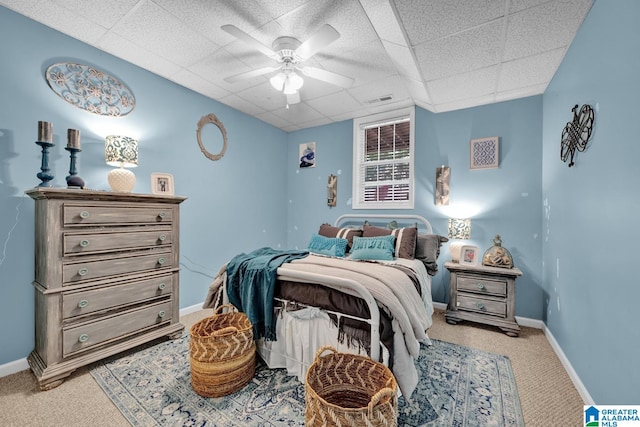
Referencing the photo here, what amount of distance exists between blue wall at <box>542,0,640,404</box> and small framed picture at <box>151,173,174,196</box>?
3.64 meters

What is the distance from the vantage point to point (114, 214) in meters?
2.17

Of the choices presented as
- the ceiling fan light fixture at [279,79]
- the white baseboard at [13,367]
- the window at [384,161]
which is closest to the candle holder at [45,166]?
the white baseboard at [13,367]

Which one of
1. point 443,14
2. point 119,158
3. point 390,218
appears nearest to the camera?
point 443,14

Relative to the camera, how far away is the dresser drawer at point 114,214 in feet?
6.44

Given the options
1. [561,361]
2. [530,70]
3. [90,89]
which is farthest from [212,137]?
[561,361]

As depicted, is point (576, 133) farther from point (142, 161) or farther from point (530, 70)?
point (142, 161)

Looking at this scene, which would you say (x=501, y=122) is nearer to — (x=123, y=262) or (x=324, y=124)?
(x=324, y=124)

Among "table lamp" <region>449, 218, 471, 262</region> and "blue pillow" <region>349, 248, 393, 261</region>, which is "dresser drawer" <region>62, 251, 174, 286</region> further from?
"table lamp" <region>449, 218, 471, 262</region>

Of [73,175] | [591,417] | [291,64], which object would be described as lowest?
[591,417]

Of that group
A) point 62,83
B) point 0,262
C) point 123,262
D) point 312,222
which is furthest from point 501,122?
point 0,262

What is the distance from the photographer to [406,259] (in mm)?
2904

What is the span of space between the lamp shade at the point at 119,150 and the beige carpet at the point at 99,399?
1737 mm

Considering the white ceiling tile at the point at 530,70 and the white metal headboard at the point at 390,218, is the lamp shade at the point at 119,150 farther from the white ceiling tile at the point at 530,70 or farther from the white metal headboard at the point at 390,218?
the white ceiling tile at the point at 530,70

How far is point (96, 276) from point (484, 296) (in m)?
3.68
